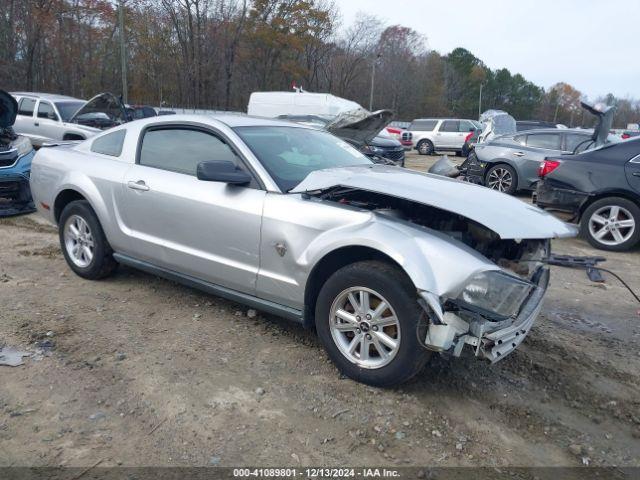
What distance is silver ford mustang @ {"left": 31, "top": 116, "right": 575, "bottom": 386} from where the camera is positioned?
9.27ft

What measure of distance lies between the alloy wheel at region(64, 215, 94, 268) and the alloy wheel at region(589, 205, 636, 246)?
19.8 ft

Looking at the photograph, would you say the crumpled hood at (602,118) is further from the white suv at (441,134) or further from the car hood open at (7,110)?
the white suv at (441,134)

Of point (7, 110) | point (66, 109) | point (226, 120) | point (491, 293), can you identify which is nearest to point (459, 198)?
point (491, 293)

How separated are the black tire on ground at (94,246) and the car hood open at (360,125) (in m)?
5.72

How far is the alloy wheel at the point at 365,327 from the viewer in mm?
3002

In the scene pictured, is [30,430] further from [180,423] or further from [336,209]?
[336,209]

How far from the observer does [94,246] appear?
4.67 metres

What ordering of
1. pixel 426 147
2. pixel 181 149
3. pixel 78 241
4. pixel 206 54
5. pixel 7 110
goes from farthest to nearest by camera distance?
pixel 206 54
pixel 426 147
pixel 7 110
pixel 78 241
pixel 181 149

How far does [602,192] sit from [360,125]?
457cm

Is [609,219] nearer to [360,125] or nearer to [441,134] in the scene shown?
[360,125]

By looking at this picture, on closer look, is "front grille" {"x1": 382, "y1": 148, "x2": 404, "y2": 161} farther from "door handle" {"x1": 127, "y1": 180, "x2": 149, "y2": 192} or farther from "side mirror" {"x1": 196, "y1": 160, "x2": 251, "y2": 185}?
"side mirror" {"x1": 196, "y1": 160, "x2": 251, "y2": 185}

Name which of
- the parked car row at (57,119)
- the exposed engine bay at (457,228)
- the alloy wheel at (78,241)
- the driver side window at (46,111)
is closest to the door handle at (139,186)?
the alloy wheel at (78,241)

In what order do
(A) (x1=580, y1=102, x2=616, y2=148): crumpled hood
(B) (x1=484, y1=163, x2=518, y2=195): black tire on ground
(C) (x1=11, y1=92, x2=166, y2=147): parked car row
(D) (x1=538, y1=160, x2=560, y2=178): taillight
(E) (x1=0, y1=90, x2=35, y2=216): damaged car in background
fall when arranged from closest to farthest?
(D) (x1=538, y1=160, x2=560, y2=178): taillight → (E) (x1=0, y1=90, x2=35, y2=216): damaged car in background → (A) (x1=580, y1=102, x2=616, y2=148): crumpled hood → (B) (x1=484, y1=163, x2=518, y2=195): black tire on ground → (C) (x1=11, y1=92, x2=166, y2=147): parked car row

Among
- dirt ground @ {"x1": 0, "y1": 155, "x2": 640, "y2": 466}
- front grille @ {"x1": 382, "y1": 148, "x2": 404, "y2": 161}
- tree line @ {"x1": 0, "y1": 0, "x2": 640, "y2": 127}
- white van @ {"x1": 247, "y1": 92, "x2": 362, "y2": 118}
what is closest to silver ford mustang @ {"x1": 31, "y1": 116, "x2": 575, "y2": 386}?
dirt ground @ {"x1": 0, "y1": 155, "x2": 640, "y2": 466}
